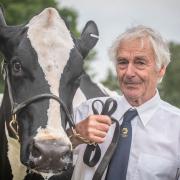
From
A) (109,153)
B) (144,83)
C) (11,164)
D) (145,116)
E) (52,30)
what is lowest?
(11,164)

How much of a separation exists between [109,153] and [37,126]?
658mm

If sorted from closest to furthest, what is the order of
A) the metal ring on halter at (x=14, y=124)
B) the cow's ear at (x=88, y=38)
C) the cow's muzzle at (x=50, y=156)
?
the cow's muzzle at (x=50, y=156), the metal ring on halter at (x=14, y=124), the cow's ear at (x=88, y=38)

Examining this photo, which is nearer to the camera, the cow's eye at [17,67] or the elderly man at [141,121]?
the elderly man at [141,121]

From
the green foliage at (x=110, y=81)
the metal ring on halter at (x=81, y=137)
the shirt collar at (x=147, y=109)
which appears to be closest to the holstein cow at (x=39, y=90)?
the metal ring on halter at (x=81, y=137)

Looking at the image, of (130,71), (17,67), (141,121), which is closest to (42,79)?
(17,67)

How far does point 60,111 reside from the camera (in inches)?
172

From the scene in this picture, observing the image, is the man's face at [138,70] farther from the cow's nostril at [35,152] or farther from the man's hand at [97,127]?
the cow's nostril at [35,152]

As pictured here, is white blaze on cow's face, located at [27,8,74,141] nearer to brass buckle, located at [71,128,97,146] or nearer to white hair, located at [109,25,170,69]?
brass buckle, located at [71,128,97,146]

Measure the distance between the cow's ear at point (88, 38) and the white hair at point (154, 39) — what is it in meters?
0.48

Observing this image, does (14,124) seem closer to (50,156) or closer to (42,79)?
(42,79)

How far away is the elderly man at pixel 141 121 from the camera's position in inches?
172

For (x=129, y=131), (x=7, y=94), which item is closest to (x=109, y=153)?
(x=129, y=131)

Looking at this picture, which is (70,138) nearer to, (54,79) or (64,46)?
(54,79)

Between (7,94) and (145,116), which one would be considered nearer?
(145,116)
